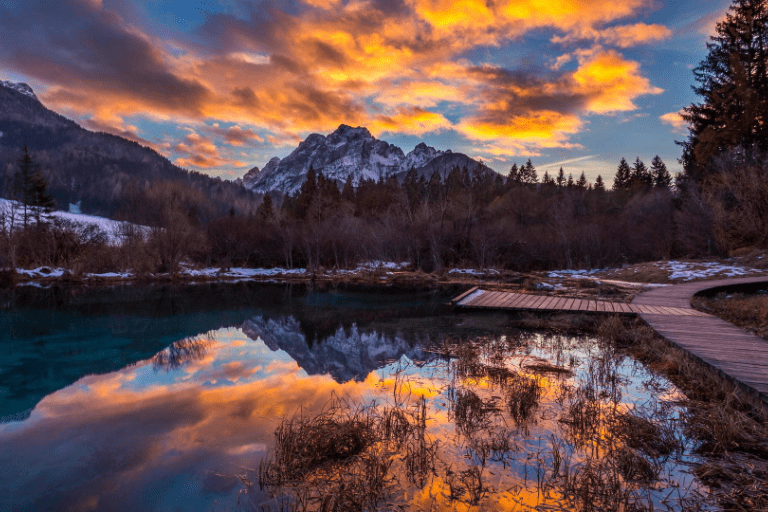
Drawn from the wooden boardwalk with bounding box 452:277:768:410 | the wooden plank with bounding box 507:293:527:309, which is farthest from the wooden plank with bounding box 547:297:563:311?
the wooden plank with bounding box 507:293:527:309

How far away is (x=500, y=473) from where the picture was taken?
406cm

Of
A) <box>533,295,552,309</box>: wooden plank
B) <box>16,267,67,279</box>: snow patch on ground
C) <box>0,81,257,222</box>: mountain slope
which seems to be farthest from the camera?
<box>0,81,257,222</box>: mountain slope

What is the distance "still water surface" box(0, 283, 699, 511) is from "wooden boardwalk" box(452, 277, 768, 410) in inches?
37.1

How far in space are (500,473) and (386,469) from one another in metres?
1.19

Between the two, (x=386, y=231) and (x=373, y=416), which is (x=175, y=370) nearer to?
(x=373, y=416)

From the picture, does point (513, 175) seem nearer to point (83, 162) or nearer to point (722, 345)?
point (722, 345)

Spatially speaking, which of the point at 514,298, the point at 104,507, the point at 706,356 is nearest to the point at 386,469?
the point at 104,507

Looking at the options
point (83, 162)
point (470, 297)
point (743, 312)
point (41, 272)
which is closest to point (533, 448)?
point (743, 312)

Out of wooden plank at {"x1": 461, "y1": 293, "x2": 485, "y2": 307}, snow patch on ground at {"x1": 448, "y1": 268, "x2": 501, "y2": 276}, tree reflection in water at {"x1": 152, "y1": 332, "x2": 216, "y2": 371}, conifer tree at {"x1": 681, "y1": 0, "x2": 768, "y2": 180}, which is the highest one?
conifer tree at {"x1": 681, "y1": 0, "x2": 768, "y2": 180}

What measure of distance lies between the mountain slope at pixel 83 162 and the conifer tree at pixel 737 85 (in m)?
91.0

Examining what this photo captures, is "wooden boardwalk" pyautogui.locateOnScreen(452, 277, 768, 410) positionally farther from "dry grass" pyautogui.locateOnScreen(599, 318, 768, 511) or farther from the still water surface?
the still water surface

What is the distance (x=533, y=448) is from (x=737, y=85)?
36.8 metres

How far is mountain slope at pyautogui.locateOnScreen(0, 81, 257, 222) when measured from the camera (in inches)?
4341

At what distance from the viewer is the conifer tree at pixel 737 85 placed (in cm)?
2727
